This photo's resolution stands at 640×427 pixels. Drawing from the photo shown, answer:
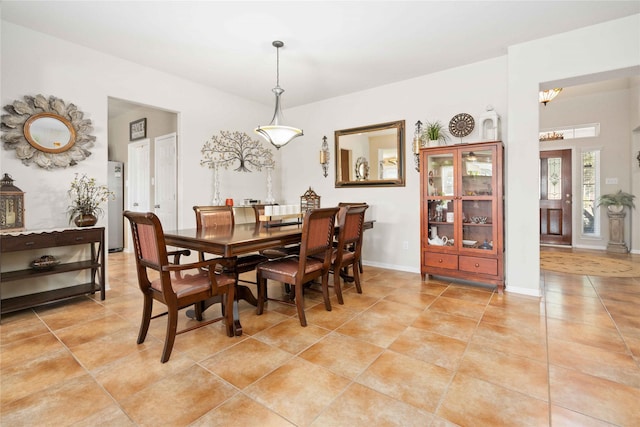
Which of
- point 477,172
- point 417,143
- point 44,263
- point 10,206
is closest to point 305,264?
point 477,172

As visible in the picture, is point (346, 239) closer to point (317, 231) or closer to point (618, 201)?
point (317, 231)

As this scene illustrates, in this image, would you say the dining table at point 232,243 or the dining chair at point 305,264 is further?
the dining chair at point 305,264

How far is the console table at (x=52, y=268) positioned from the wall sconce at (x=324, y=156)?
10.4 feet

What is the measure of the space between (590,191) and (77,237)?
8241 millimetres

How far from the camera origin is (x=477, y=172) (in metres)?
3.59

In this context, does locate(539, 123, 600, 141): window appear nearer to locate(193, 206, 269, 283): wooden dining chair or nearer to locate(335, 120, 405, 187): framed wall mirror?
locate(335, 120, 405, 187): framed wall mirror

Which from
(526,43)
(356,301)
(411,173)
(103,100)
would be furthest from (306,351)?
(526,43)

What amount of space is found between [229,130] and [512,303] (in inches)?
174

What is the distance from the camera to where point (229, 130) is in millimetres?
4898

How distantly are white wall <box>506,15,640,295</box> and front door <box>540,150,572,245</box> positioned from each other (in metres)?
3.91

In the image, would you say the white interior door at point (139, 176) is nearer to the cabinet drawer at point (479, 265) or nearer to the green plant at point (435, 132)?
the green plant at point (435, 132)

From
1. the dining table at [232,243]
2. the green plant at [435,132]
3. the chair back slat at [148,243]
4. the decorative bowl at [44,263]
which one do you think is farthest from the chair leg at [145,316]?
→ the green plant at [435,132]

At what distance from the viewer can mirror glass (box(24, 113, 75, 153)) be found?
296cm

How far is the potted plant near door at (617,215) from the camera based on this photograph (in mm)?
5473
